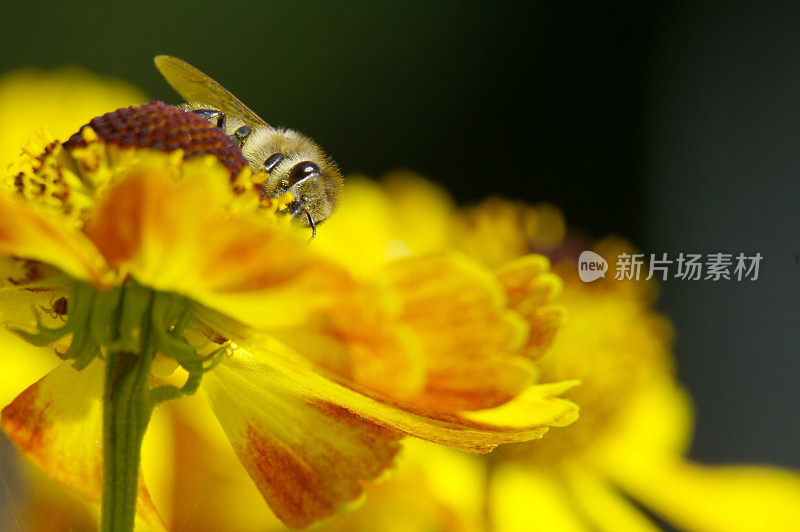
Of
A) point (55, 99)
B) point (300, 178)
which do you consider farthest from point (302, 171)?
point (55, 99)

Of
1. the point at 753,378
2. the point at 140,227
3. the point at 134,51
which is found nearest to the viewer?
the point at 140,227

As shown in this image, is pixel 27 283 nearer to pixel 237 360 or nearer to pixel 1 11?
pixel 237 360

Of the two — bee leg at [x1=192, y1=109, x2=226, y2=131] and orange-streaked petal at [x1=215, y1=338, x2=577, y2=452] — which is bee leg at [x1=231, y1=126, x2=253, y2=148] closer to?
bee leg at [x1=192, y1=109, x2=226, y2=131]

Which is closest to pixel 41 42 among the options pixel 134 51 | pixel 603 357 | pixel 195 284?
pixel 134 51

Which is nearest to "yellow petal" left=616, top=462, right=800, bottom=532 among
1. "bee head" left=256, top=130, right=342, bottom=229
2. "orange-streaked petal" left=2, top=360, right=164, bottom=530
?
"bee head" left=256, top=130, right=342, bottom=229

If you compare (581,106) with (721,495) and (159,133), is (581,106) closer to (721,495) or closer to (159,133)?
(721,495)

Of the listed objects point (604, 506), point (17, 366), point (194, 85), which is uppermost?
point (194, 85)

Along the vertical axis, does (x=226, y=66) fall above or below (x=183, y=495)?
above
